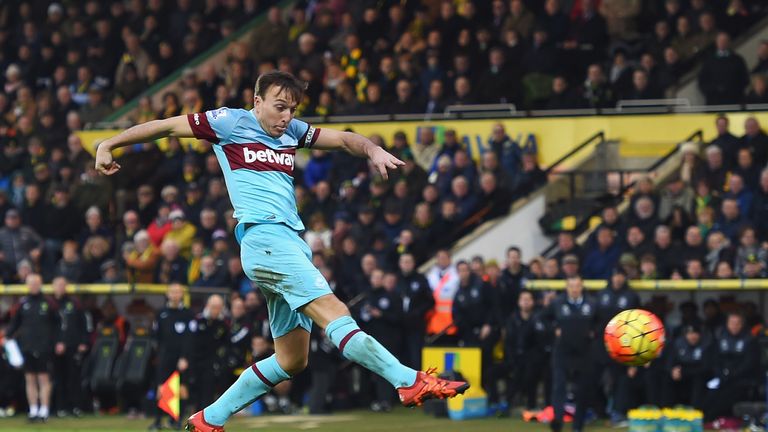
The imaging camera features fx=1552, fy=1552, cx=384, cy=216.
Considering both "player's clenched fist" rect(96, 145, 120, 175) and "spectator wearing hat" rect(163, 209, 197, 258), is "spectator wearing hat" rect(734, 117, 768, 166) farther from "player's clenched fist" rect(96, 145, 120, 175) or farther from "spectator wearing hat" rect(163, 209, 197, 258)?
"player's clenched fist" rect(96, 145, 120, 175)

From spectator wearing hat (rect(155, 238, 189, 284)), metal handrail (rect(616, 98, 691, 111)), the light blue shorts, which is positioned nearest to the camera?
the light blue shorts

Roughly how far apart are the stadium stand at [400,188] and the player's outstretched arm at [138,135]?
9.83m

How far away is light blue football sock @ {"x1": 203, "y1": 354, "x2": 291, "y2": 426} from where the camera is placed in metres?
10.2

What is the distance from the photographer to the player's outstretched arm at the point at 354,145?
962 centimetres

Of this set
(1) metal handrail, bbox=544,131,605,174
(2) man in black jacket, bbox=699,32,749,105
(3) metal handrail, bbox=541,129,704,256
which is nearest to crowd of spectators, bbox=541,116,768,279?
(3) metal handrail, bbox=541,129,704,256

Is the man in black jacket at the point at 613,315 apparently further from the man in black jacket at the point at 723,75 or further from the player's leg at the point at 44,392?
the player's leg at the point at 44,392

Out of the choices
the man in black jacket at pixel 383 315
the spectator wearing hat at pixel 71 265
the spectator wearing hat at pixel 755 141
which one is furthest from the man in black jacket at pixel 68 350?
the spectator wearing hat at pixel 755 141

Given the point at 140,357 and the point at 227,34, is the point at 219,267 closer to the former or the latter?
the point at 140,357

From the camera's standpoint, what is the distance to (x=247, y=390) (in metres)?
10.3

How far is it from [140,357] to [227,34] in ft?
29.1

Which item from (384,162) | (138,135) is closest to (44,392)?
(138,135)

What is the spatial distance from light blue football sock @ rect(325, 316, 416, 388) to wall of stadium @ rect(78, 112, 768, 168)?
561 inches

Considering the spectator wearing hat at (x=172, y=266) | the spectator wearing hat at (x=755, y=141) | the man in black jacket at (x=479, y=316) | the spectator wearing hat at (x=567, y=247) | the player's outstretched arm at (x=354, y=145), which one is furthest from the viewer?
the spectator wearing hat at (x=172, y=266)

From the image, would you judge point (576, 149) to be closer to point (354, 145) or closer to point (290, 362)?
point (354, 145)
